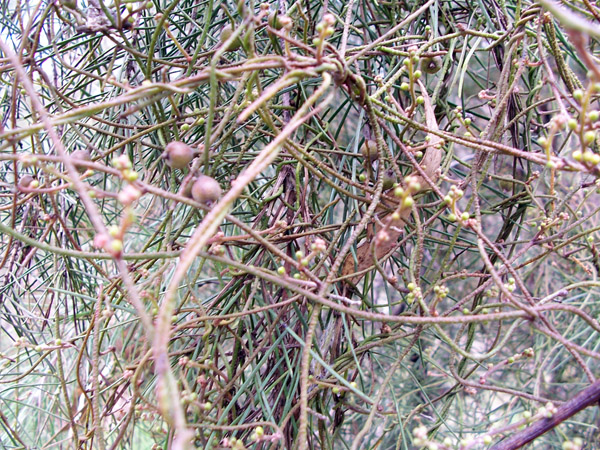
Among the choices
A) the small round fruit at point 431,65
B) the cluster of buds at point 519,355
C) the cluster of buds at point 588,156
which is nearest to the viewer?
the cluster of buds at point 588,156

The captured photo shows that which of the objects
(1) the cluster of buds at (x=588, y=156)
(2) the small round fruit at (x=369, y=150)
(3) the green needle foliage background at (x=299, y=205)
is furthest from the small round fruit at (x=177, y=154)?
(1) the cluster of buds at (x=588, y=156)

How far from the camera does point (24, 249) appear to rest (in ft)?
2.91

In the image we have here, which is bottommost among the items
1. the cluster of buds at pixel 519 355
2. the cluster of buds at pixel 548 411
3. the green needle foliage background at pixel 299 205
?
the cluster of buds at pixel 519 355

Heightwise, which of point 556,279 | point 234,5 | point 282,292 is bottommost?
point 556,279

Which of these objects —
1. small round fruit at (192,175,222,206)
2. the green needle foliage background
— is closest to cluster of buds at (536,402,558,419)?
the green needle foliage background

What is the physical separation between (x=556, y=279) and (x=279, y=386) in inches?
39.0

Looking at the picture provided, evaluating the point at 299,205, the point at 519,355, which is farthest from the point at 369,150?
the point at 519,355

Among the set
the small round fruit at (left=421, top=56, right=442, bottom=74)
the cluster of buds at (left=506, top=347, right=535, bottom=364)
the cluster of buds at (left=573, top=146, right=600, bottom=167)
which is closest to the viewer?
the cluster of buds at (left=573, top=146, right=600, bottom=167)

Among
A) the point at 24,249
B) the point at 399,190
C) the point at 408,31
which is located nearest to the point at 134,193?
the point at 399,190

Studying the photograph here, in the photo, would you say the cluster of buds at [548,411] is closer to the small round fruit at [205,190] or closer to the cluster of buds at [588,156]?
the cluster of buds at [588,156]

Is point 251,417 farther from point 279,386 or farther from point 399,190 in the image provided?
point 399,190

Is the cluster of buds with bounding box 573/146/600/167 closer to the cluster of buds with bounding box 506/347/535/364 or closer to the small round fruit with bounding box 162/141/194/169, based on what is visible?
the cluster of buds with bounding box 506/347/535/364

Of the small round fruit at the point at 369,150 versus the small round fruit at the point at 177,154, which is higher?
the small round fruit at the point at 177,154

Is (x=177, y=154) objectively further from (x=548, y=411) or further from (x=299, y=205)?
(x=548, y=411)
